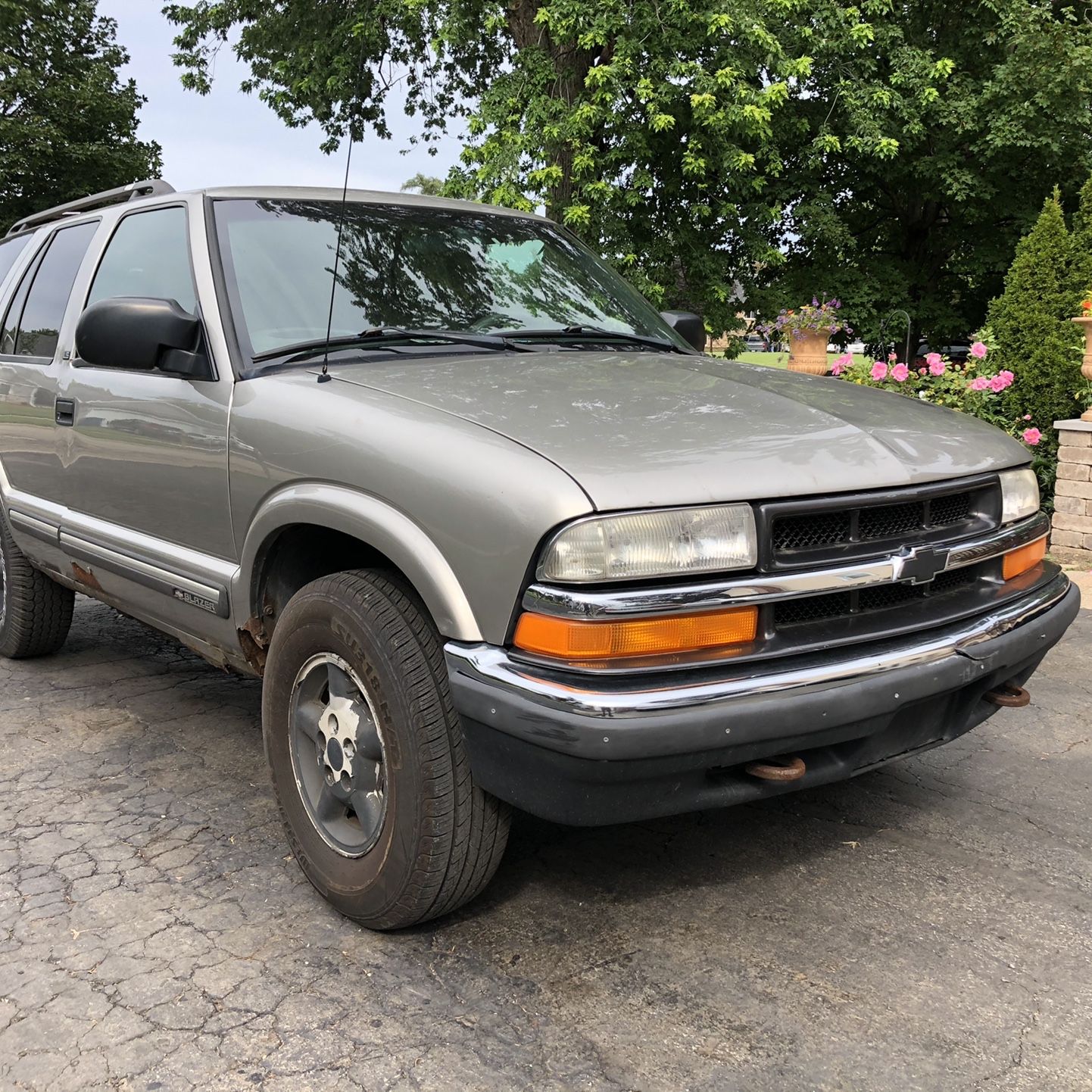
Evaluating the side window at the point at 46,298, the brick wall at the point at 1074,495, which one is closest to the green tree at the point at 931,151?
the brick wall at the point at 1074,495

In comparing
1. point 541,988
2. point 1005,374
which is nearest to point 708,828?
point 541,988

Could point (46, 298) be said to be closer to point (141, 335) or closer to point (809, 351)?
point (141, 335)

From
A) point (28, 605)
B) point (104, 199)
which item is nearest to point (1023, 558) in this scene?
point (104, 199)

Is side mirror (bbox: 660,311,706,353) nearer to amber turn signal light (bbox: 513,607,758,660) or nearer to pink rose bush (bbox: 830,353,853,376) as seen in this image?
amber turn signal light (bbox: 513,607,758,660)

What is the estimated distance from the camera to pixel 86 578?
13.1ft

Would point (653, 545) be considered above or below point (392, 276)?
below

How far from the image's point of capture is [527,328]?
3385 millimetres

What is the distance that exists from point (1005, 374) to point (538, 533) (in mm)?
6678

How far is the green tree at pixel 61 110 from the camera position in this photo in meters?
25.0

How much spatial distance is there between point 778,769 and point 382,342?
1.66m

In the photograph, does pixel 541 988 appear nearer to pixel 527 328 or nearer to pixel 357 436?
pixel 357 436

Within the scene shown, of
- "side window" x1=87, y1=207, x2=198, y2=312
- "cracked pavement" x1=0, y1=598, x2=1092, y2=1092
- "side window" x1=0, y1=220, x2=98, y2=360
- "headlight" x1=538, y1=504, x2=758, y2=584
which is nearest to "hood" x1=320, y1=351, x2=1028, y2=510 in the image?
"headlight" x1=538, y1=504, x2=758, y2=584

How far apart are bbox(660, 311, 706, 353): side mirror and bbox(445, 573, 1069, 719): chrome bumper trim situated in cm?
202

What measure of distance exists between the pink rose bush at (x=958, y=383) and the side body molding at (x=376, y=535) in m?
5.95
